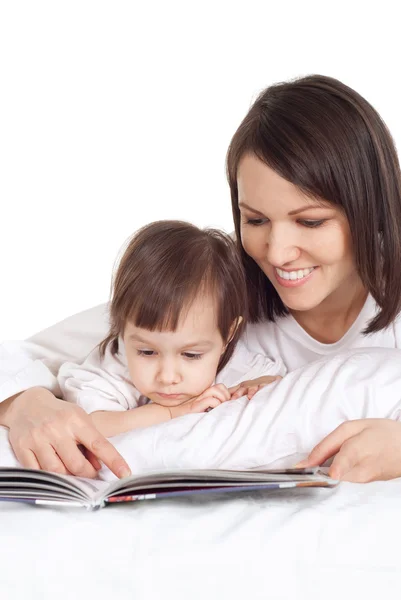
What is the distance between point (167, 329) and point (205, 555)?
0.80 metres

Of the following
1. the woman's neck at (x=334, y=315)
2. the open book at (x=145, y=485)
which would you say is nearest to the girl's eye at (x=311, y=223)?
the woman's neck at (x=334, y=315)

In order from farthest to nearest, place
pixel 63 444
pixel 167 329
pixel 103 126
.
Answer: pixel 103 126 < pixel 167 329 < pixel 63 444

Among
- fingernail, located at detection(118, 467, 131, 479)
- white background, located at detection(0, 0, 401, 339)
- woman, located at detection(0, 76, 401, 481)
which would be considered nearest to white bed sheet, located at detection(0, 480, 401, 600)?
fingernail, located at detection(118, 467, 131, 479)

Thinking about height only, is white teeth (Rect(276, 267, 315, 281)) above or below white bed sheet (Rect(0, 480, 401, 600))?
above

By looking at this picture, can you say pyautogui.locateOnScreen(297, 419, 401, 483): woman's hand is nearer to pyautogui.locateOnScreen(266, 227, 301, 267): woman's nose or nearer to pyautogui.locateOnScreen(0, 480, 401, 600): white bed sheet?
pyautogui.locateOnScreen(0, 480, 401, 600): white bed sheet

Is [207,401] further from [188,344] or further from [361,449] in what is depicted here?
[361,449]

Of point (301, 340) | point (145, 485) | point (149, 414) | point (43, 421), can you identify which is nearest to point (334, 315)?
point (301, 340)

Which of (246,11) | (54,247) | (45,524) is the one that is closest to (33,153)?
(54,247)

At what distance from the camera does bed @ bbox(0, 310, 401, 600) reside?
162 centimetres

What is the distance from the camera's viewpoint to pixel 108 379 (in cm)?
257

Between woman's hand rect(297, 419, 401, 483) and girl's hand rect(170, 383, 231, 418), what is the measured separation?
0.43m

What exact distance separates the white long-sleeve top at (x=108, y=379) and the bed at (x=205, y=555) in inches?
32.1

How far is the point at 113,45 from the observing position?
4.57 meters

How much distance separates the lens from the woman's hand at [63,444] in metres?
1.97
